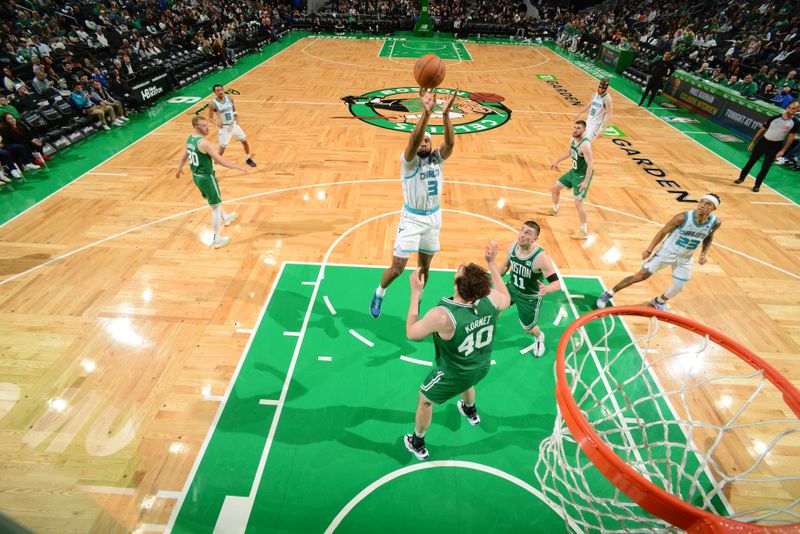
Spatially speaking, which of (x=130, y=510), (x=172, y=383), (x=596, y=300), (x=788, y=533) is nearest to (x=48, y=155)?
(x=172, y=383)

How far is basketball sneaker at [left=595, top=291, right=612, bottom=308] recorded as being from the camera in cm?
571

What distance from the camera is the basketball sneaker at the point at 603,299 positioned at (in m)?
5.71

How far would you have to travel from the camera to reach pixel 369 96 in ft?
47.7

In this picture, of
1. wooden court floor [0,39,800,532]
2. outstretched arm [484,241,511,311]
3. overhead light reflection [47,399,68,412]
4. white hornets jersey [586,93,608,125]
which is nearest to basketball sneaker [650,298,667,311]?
wooden court floor [0,39,800,532]

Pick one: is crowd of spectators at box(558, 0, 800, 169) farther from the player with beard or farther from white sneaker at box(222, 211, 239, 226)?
white sneaker at box(222, 211, 239, 226)

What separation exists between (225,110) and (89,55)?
9.28 meters

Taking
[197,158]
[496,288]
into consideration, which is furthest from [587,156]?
[197,158]

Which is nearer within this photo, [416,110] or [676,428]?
[676,428]

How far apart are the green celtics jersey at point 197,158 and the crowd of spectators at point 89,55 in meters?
5.42

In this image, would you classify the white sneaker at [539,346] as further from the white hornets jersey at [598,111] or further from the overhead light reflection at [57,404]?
the white hornets jersey at [598,111]

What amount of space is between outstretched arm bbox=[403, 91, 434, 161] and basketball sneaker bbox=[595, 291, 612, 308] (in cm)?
344

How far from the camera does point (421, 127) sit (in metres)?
3.69

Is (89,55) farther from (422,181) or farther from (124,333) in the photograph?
(422,181)

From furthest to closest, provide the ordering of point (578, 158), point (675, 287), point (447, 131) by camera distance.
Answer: point (578, 158) → point (675, 287) → point (447, 131)
